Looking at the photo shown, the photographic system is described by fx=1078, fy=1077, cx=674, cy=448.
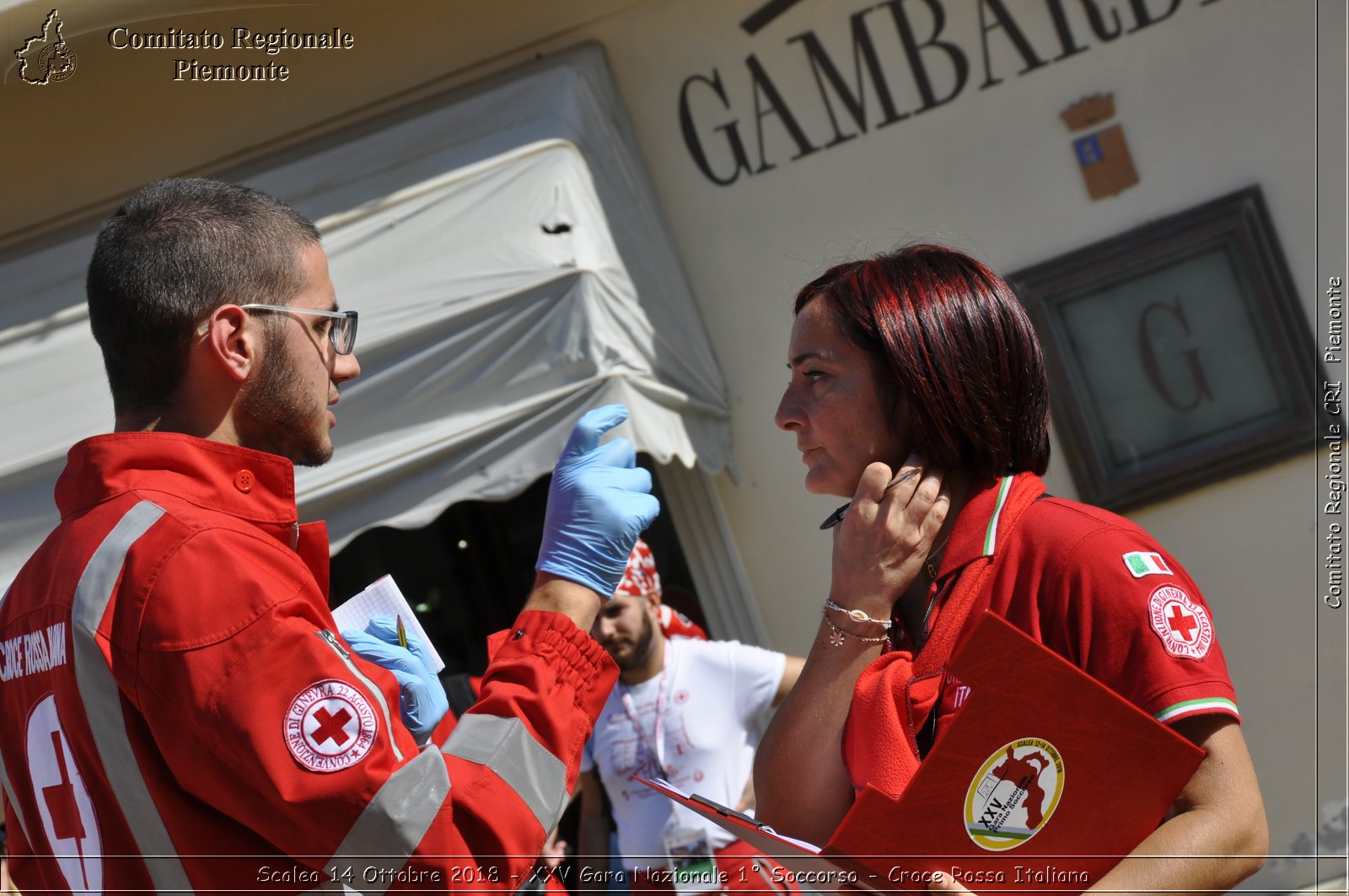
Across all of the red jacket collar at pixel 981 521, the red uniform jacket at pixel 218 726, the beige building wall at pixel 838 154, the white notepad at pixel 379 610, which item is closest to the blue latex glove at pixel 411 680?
the white notepad at pixel 379 610

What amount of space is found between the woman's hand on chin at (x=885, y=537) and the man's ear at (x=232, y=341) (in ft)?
3.25

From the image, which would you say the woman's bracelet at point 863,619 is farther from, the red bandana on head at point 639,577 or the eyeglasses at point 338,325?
the red bandana on head at point 639,577

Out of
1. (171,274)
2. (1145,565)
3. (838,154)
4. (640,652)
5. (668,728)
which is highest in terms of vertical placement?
(838,154)

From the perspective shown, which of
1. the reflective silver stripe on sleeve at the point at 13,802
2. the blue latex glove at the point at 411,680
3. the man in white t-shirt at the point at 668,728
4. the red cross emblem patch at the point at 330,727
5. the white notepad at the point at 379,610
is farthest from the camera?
the man in white t-shirt at the point at 668,728

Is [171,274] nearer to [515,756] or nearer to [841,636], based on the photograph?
[515,756]

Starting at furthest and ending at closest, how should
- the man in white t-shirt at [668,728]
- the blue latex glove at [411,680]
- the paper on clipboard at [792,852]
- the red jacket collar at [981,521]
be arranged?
1. the man in white t-shirt at [668,728]
2. the blue latex glove at [411,680]
3. the red jacket collar at [981,521]
4. the paper on clipboard at [792,852]

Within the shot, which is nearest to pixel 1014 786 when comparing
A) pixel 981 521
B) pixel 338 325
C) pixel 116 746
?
pixel 981 521

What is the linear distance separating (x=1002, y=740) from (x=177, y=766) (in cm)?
105

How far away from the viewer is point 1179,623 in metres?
1.54

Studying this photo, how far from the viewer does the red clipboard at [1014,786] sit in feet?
4.51

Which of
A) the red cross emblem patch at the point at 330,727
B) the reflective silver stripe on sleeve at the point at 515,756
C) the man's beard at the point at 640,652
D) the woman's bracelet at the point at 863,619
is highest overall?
the red cross emblem patch at the point at 330,727

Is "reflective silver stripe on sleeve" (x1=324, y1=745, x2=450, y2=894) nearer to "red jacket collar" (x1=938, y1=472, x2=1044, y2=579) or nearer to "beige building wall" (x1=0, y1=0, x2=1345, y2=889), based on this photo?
"red jacket collar" (x1=938, y1=472, x2=1044, y2=579)

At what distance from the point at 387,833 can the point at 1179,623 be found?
44.0 inches

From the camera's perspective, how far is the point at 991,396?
1804 millimetres
